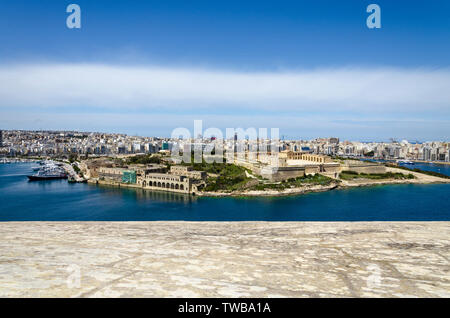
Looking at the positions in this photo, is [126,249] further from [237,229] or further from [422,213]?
[422,213]

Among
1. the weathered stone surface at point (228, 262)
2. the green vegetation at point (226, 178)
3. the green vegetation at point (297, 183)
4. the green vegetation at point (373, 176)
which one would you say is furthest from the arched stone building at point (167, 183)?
the weathered stone surface at point (228, 262)

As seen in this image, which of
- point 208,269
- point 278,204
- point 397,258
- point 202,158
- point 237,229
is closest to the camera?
point 208,269

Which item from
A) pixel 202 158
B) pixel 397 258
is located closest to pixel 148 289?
pixel 397 258

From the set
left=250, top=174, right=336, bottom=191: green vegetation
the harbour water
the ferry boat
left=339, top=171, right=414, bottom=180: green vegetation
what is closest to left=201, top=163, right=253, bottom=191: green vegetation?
left=250, top=174, right=336, bottom=191: green vegetation

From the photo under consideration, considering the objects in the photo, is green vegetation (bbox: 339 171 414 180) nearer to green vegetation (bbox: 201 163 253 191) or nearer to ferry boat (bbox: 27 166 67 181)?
green vegetation (bbox: 201 163 253 191)

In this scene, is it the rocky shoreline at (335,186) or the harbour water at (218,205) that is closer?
the harbour water at (218,205)

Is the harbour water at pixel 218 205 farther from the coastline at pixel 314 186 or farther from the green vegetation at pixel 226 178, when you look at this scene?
the green vegetation at pixel 226 178
